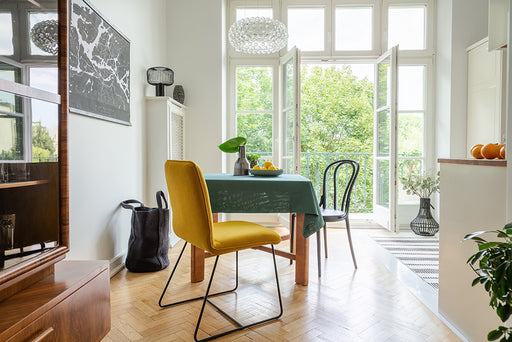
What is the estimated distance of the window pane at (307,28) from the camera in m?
4.57

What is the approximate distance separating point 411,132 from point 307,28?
2004 mm

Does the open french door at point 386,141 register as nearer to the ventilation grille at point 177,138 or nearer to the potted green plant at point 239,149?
the potted green plant at point 239,149

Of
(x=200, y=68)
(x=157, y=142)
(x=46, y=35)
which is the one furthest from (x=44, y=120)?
(x=200, y=68)

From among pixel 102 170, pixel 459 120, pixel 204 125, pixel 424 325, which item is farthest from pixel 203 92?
pixel 424 325

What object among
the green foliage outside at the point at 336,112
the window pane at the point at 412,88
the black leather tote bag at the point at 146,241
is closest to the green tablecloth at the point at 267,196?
the black leather tote bag at the point at 146,241

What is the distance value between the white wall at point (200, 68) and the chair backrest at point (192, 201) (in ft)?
7.71

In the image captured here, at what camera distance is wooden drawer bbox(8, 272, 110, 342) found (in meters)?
0.95

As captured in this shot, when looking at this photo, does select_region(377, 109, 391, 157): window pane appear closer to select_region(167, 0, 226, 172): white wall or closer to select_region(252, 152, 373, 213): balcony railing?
select_region(252, 152, 373, 213): balcony railing

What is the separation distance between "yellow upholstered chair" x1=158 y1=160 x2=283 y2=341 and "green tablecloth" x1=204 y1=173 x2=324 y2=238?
283 millimetres

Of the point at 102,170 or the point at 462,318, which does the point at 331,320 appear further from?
the point at 102,170

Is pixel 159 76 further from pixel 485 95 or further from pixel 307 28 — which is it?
pixel 485 95

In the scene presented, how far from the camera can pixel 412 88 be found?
14.6 ft

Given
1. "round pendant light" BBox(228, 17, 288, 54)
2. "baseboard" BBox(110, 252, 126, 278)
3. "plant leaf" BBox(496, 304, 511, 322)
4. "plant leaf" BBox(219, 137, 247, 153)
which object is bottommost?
"baseboard" BBox(110, 252, 126, 278)

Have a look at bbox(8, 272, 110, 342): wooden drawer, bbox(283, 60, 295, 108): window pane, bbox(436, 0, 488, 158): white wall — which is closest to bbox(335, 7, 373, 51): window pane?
bbox(283, 60, 295, 108): window pane
